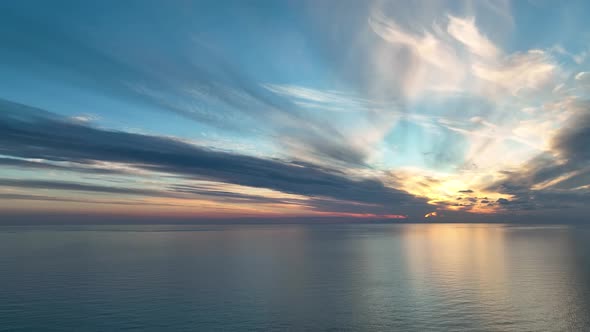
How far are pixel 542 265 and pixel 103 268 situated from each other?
116 meters

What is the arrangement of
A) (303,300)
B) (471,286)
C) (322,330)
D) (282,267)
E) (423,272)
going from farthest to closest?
(282,267) → (423,272) → (471,286) → (303,300) → (322,330)

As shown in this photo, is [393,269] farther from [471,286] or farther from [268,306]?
[268,306]

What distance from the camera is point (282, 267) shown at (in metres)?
98.1

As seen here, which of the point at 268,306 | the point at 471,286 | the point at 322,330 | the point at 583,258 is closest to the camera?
the point at 322,330

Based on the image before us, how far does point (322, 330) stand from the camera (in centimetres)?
4478

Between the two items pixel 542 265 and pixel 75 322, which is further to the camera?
pixel 542 265

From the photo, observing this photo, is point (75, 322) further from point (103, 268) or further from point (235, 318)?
point (103, 268)

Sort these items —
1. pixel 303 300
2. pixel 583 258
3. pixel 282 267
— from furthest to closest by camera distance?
pixel 583 258 < pixel 282 267 < pixel 303 300

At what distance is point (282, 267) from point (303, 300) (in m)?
38.8

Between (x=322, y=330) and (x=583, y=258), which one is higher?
(x=583, y=258)

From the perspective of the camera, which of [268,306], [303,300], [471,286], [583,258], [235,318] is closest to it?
[235,318]

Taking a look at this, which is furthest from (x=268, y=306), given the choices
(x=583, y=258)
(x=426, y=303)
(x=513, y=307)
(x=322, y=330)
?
(x=583, y=258)

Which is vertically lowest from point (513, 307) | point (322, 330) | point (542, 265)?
point (322, 330)

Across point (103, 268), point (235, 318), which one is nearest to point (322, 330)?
point (235, 318)
